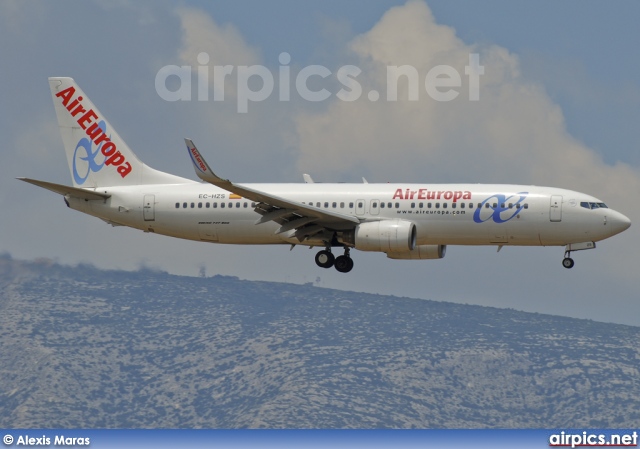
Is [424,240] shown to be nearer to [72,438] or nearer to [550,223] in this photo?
[550,223]

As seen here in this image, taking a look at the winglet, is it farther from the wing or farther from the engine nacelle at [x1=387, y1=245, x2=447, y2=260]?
the engine nacelle at [x1=387, y1=245, x2=447, y2=260]

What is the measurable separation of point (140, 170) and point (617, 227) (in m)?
26.7

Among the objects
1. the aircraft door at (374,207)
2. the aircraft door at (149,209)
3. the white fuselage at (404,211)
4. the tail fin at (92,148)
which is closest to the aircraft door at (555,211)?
the white fuselage at (404,211)

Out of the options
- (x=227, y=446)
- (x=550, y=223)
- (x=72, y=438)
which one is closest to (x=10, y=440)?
(x=72, y=438)

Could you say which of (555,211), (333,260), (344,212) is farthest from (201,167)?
(555,211)

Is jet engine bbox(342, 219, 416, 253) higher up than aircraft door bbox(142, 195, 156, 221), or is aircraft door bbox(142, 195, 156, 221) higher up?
aircraft door bbox(142, 195, 156, 221)

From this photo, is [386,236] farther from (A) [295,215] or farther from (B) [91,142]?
(B) [91,142]

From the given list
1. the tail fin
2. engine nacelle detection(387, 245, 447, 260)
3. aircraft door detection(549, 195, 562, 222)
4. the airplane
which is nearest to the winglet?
the airplane

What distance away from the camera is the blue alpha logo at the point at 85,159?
82000 millimetres

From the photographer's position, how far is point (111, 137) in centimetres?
8338

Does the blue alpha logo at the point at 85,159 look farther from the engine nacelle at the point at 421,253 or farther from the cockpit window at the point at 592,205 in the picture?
the cockpit window at the point at 592,205

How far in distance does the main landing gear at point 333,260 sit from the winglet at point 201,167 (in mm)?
10392

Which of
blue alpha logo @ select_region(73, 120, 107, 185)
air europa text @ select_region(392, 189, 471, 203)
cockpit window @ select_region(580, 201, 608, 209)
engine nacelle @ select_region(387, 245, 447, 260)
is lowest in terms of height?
engine nacelle @ select_region(387, 245, 447, 260)

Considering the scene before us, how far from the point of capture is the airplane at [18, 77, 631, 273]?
239 feet
